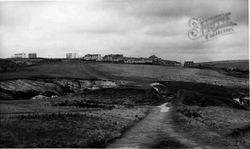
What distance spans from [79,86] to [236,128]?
152ft

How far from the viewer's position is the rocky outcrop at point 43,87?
2112 inches

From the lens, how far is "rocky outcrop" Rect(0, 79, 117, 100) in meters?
53.7

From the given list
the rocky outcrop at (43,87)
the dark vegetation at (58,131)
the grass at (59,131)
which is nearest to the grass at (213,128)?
the grass at (59,131)

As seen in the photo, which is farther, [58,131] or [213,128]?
[213,128]

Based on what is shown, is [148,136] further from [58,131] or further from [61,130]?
[58,131]

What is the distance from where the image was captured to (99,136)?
2344 centimetres

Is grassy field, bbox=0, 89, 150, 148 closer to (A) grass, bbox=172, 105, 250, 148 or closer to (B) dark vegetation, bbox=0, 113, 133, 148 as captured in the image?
(B) dark vegetation, bbox=0, 113, 133, 148

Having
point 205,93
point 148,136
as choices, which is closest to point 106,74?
point 205,93

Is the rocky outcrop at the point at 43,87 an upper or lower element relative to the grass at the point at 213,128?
upper

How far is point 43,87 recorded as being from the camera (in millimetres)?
59719

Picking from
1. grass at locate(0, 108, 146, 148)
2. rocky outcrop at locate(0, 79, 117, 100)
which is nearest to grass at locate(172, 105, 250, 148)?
grass at locate(0, 108, 146, 148)

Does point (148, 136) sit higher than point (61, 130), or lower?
lower

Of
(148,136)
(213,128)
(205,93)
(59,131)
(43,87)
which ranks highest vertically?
(43,87)

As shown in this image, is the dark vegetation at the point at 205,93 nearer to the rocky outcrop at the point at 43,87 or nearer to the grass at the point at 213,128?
the grass at the point at 213,128
